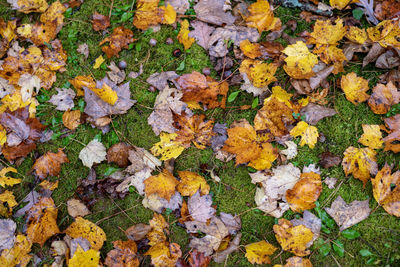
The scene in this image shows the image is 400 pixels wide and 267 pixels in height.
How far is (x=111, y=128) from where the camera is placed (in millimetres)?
2797

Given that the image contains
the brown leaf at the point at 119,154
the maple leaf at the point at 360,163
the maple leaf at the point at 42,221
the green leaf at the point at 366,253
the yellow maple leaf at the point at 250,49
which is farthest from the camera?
the yellow maple leaf at the point at 250,49

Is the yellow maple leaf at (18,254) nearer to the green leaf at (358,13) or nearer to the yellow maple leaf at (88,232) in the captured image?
the yellow maple leaf at (88,232)

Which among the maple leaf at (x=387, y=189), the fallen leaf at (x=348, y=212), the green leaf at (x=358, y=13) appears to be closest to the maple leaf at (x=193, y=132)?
the fallen leaf at (x=348, y=212)

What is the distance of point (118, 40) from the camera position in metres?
2.97

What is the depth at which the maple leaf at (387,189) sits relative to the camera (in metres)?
2.40

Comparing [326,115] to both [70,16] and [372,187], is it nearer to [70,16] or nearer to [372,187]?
[372,187]

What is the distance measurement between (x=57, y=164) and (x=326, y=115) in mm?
2604

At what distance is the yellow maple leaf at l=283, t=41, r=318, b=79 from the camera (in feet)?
8.82

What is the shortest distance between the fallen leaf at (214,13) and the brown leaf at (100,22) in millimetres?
956

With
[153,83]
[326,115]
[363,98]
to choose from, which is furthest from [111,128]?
[363,98]

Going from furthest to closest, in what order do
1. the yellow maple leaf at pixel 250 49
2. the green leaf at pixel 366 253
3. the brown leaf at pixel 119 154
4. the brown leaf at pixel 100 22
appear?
the brown leaf at pixel 100 22, the yellow maple leaf at pixel 250 49, the brown leaf at pixel 119 154, the green leaf at pixel 366 253

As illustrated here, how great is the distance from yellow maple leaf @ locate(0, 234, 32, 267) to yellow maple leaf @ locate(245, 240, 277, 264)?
1.98 meters

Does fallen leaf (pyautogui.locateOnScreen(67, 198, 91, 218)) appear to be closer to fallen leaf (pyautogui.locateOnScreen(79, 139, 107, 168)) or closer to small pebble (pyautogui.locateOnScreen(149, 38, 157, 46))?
fallen leaf (pyautogui.locateOnScreen(79, 139, 107, 168))

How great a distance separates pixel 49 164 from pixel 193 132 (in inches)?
56.7
